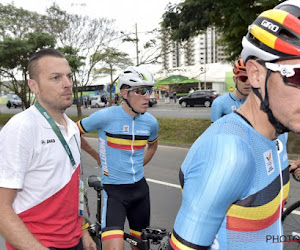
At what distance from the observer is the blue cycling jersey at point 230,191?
39.7 inches

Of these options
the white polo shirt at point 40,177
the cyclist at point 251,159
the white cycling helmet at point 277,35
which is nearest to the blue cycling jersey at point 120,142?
the white polo shirt at point 40,177

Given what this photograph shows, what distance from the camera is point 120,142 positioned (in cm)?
317

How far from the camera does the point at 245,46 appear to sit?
124 centimetres

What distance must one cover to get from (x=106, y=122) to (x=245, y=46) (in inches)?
89.7

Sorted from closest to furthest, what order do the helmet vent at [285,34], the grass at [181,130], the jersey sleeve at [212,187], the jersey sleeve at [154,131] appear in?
1. the jersey sleeve at [212,187]
2. the helmet vent at [285,34]
3. the jersey sleeve at [154,131]
4. the grass at [181,130]

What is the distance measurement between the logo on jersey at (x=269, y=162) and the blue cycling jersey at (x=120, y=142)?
2.03m

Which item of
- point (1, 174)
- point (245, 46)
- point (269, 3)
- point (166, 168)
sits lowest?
point (166, 168)

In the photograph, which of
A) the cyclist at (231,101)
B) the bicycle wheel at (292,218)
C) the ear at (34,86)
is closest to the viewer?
the ear at (34,86)

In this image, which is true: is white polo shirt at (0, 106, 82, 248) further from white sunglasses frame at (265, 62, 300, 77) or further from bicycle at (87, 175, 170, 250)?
white sunglasses frame at (265, 62, 300, 77)

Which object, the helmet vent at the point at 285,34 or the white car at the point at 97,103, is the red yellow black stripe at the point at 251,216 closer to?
the helmet vent at the point at 285,34

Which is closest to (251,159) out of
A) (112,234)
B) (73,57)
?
(112,234)

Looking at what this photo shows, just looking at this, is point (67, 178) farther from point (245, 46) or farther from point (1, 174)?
point (245, 46)

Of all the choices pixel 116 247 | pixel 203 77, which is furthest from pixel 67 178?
pixel 203 77

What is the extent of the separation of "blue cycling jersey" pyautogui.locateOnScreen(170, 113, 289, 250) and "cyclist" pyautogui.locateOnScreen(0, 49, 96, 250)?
0.98m
